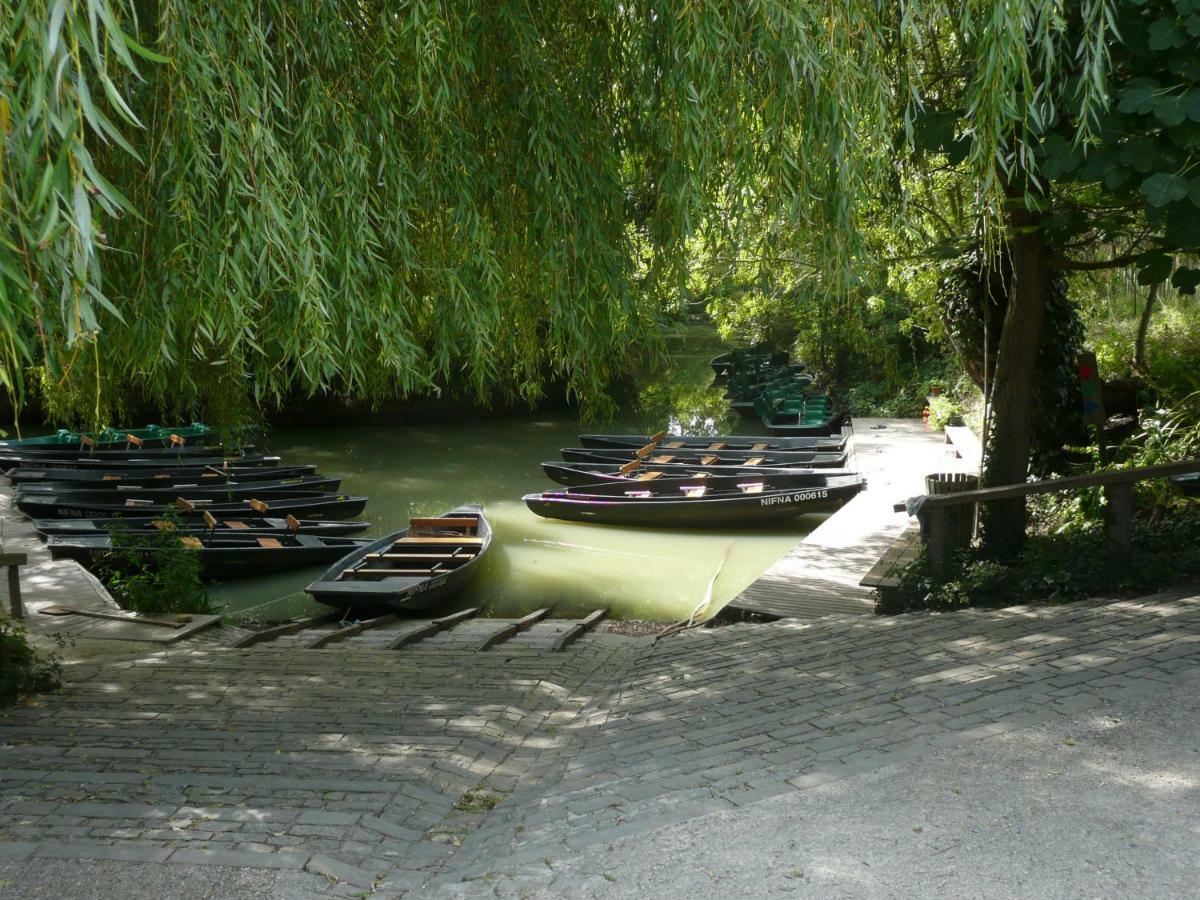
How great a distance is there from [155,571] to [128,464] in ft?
22.7

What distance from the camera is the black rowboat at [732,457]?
57.5 feet

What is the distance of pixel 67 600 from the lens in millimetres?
10242

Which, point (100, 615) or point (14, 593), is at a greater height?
point (14, 593)

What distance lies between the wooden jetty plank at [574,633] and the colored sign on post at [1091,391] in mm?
4816

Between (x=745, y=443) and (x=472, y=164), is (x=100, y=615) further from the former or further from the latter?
(x=745, y=443)

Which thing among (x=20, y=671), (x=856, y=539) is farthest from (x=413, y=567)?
(x=20, y=671)

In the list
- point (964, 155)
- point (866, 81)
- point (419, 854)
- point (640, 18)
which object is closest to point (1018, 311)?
point (964, 155)

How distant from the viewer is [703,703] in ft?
18.3

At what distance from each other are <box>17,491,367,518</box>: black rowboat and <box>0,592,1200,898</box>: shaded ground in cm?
776

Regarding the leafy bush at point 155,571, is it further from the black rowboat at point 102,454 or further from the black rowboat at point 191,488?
the black rowboat at point 102,454

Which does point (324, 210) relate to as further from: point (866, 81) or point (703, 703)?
point (703, 703)

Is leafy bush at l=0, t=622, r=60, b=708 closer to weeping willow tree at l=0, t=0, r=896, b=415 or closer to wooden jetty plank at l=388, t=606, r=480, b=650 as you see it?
weeping willow tree at l=0, t=0, r=896, b=415

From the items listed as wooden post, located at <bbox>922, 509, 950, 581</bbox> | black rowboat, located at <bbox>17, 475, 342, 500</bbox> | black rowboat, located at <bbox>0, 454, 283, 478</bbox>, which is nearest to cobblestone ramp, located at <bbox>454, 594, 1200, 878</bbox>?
wooden post, located at <bbox>922, 509, 950, 581</bbox>

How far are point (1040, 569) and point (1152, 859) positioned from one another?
14.8 feet
